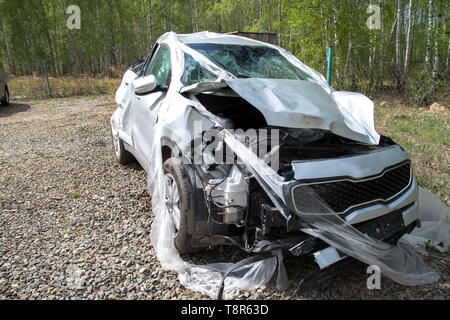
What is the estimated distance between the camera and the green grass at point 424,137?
4.25m

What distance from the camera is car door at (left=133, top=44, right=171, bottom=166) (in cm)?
329

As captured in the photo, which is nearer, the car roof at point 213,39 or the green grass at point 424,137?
the car roof at point 213,39

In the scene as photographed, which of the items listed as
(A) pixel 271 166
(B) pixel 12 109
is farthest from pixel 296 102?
A: (B) pixel 12 109

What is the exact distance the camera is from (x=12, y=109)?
11.2 m

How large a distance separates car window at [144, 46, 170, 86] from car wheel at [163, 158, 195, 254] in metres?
1.04

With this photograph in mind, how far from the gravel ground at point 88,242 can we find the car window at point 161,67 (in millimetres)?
1430

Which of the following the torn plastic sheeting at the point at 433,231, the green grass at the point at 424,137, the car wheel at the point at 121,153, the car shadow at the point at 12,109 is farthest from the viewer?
the car shadow at the point at 12,109

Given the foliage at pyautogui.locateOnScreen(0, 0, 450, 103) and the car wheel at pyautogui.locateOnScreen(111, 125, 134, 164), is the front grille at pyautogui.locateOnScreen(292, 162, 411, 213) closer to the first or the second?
the car wheel at pyautogui.locateOnScreen(111, 125, 134, 164)

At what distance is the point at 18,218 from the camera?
3.52 metres

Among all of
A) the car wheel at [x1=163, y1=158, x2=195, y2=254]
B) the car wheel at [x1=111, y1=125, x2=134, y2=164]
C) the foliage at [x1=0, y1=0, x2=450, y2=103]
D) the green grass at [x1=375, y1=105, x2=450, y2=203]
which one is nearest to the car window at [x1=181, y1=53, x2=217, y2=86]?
the car wheel at [x1=163, y1=158, x2=195, y2=254]

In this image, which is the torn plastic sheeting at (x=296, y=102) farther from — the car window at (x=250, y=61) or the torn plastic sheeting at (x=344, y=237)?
the torn plastic sheeting at (x=344, y=237)

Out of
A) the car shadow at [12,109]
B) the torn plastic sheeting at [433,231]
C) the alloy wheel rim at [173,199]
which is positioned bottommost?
the torn plastic sheeting at [433,231]

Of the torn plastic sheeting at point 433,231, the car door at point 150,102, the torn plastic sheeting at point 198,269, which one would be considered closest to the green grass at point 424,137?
the torn plastic sheeting at point 433,231
